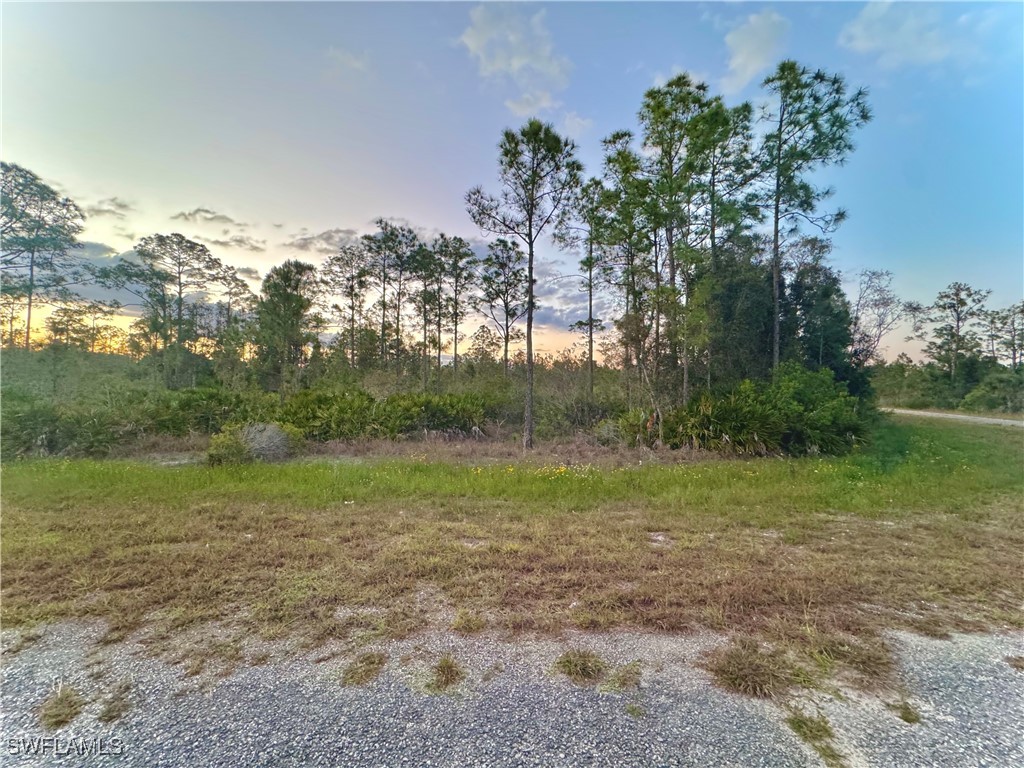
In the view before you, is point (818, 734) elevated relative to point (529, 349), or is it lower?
lower

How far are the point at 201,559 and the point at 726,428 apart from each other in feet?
32.1

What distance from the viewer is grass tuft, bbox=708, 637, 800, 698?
210 centimetres

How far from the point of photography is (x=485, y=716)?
6.26 ft

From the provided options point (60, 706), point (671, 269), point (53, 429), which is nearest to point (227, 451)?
point (53, 429)

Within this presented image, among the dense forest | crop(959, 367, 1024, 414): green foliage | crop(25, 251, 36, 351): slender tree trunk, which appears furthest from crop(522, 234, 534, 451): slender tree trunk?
crop(959, 367, 1024, 414): green foliage

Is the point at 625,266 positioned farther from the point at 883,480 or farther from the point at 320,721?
the point at 320,721

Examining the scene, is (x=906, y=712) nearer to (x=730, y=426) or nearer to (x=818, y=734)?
(x=818, y=734)

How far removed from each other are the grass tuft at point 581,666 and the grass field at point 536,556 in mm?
290

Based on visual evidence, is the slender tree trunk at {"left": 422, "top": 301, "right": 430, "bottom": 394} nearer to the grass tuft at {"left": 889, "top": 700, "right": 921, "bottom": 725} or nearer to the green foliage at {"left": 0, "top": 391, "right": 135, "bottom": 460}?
the green foliage at {"left": 0, "top": 391, "right": 135, "bottom": 460}

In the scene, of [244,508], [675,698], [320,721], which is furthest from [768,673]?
[244,508]

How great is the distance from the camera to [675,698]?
2.03 m

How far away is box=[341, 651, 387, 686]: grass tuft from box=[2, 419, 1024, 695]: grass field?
0.66 ft

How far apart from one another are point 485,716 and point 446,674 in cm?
37

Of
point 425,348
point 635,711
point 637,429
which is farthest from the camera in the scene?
point 425,348
